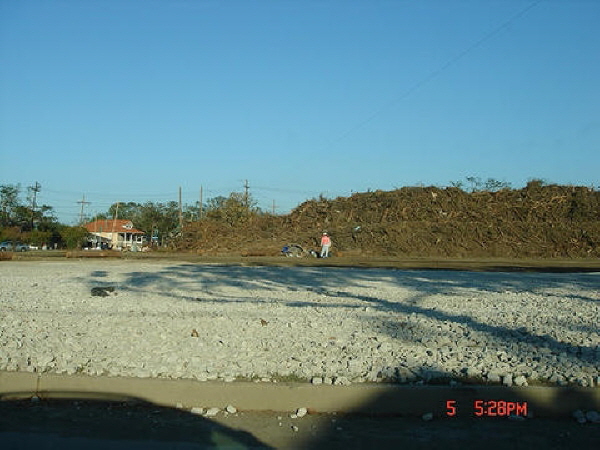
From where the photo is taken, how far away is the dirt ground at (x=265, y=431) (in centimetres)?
468

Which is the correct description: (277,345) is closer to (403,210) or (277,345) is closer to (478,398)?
(478,398)

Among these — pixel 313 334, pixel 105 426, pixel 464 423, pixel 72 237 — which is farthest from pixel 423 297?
pixel 72 237

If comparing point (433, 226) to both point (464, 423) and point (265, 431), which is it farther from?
point (265, 431)

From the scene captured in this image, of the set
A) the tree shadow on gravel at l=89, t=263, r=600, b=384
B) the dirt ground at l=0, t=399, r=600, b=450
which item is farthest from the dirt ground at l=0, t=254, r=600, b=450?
the tree shadow on gravel at l=89, t=263, r=600, b=384

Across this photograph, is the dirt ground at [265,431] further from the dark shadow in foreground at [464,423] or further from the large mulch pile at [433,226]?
the large mulch pile at [433,226]

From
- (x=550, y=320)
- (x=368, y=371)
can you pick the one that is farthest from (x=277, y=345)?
(x=550, y=320)

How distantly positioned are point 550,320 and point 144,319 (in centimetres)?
583

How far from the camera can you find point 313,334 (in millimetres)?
7645

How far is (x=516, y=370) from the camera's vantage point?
235 inches

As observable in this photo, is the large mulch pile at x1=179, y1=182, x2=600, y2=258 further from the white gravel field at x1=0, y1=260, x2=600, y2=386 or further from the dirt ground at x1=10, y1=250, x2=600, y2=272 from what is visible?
the white gravel field at x1=0, y1=260, x2=600, y2=386

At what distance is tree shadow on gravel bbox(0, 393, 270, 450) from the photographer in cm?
473
